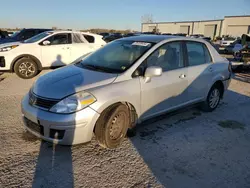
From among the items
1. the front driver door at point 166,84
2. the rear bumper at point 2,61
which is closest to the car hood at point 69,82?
the front driver door at point 166,84

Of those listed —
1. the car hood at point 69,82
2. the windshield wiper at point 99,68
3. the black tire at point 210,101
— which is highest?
the windshield wiper at point 99,68

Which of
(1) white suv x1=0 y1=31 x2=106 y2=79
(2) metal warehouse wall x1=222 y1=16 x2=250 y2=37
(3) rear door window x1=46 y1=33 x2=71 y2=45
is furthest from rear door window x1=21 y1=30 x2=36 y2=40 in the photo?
(2) metal warehouse wall x1=222 y1=16 x2=250 y2=37

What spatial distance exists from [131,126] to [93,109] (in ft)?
2.89

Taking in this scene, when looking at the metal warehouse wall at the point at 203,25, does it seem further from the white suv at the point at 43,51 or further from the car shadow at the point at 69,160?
the car shadow at the point at 69,160

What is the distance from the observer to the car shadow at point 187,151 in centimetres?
269

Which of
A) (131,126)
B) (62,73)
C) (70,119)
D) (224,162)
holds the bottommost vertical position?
(224,162)

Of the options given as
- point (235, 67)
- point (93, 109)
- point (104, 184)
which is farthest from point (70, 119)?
point (235, 67)

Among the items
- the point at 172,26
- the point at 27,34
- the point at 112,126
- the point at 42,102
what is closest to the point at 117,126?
the point at 112,126

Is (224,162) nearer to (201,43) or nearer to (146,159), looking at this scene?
(146,159)

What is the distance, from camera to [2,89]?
6.17 m

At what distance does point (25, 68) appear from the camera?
24.5 ft

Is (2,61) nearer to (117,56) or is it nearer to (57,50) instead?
(57,50)

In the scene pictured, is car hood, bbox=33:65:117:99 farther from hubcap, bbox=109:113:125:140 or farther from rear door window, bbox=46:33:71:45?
rear door window, bbox=46:33:71:45

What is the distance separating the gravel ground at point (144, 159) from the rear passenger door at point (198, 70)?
0.60 meters
